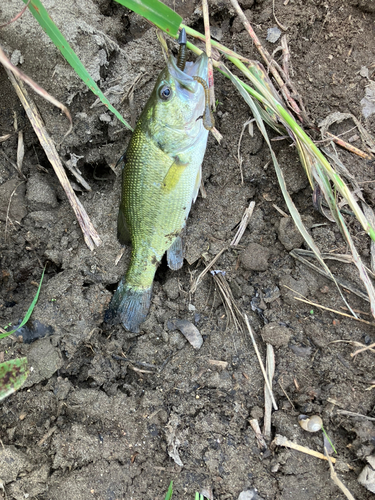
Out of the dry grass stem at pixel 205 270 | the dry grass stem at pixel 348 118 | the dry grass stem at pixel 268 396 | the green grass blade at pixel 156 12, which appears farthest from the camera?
the dry grass stem at pixel 205 270

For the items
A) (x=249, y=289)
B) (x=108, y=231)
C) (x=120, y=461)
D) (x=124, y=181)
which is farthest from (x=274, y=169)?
(x=120, y=461)

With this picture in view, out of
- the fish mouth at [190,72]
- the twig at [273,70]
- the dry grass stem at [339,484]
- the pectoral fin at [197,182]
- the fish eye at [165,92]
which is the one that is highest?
the twig at [273,70]

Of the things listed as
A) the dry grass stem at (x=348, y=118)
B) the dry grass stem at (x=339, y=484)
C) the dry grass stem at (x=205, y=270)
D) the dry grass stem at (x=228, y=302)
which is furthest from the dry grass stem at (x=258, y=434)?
the dry grass stem at (x=348, y=118)

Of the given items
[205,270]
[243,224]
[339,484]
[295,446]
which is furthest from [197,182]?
[339,484]

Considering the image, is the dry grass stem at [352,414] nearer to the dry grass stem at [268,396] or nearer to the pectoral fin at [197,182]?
the dry grass stem at [268,396]

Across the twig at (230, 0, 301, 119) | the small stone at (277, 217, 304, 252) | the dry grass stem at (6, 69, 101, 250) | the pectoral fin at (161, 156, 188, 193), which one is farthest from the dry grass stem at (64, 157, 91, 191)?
the twig at (230, 0, 301, 119)

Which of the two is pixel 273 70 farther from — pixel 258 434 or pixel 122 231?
pixel 258 434
